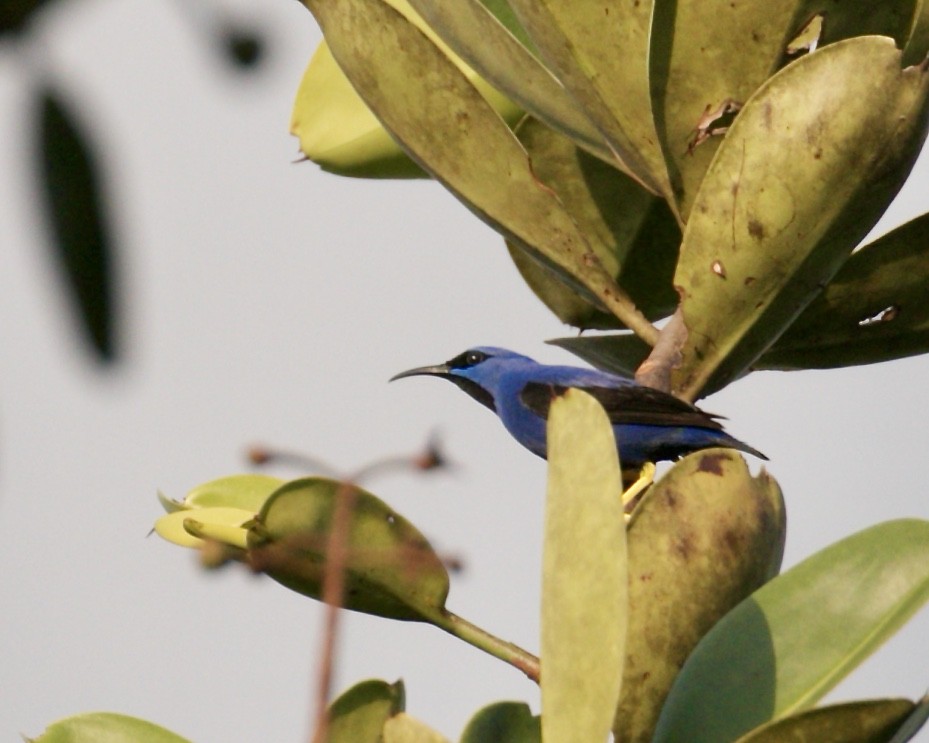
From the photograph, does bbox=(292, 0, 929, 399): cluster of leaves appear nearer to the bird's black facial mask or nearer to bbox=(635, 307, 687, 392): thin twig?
bbox=(635, 307, 687, 392): thin twig

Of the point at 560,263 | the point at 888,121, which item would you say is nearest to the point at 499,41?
the point at 560,263

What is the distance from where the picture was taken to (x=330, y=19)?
5.95 feet

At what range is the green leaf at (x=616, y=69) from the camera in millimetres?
1924

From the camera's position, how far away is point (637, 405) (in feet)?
9.18

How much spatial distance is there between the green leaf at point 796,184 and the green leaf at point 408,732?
0.75 meters

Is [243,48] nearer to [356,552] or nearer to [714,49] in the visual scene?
[356,552]

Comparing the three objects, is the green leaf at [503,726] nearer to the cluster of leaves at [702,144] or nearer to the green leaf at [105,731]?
the green leaf at [105,731]

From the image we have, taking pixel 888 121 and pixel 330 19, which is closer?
pixel 888 121

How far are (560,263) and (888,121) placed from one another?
1.80ft

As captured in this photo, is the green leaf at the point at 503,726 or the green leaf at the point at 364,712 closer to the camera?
the green leaf at the point at 364,712

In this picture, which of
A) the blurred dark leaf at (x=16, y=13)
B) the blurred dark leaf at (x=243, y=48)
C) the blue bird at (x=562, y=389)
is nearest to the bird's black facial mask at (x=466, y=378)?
the blue bird at (x=562, y=389)

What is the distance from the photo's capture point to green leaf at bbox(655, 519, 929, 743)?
1460 millimetres

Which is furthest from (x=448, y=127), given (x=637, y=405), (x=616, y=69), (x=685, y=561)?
(x=637, y=405)

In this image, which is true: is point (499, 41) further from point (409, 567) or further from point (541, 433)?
point (541, 433)
